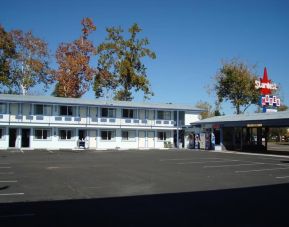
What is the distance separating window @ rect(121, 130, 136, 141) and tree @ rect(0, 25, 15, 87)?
694 inches

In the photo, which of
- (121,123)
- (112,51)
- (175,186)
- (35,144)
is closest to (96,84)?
(112,51)

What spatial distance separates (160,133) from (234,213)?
40.2 metres

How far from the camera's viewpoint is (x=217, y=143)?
142 feet

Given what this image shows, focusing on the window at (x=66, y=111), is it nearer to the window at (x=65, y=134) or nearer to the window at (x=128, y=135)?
the window at (x=65, y=134)

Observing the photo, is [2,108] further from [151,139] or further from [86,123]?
[151,139]

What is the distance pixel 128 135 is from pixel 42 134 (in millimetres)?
11058

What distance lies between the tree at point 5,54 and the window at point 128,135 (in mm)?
17635

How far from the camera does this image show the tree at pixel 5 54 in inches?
Answer: 1917

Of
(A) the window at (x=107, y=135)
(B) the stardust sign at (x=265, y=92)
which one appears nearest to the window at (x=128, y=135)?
(A) the window at (x=107, y=135)

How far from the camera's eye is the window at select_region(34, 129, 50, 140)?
42188 mm

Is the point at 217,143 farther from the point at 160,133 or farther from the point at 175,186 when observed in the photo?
the point at 175,186

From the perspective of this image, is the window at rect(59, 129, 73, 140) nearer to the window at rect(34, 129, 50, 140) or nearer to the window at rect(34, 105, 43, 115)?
the window at rect(34, 129, 50, 140)

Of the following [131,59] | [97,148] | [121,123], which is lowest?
[97,148]

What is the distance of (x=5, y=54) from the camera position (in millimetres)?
49219
